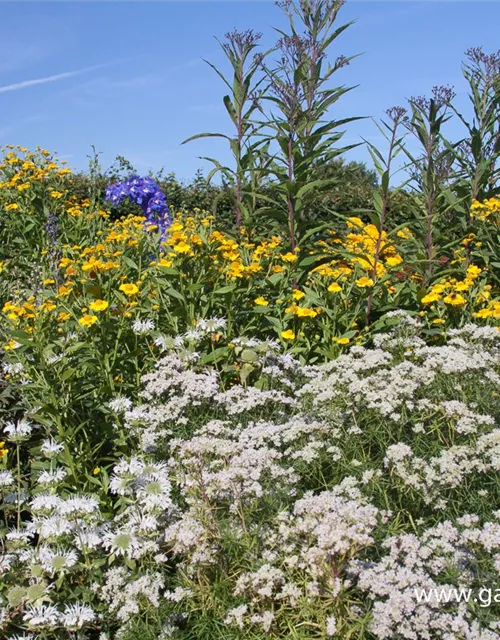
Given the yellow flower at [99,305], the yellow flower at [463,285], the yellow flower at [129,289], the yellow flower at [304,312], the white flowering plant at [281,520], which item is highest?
the yellow flower at [129,289]

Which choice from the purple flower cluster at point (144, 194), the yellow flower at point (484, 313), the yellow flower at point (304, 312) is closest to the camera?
the yellow flower at point (304, 312)

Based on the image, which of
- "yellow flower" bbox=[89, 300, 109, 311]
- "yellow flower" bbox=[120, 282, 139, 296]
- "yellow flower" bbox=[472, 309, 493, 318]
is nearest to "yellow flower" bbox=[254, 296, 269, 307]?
"yellow flower" bbox=[120, 282, 139, 296]

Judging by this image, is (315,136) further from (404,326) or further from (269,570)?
(269,570)

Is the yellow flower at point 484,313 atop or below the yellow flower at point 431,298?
below

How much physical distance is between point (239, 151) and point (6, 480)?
362cm

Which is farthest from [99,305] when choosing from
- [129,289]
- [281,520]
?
[281,520]

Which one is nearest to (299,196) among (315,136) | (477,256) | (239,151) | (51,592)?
(315,136)

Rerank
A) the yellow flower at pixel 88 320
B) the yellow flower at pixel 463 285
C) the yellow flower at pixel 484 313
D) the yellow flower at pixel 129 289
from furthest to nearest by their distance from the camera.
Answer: the yellow flower at pixel 463 285
the yellow flower at pixel 484 313
the yellow flower at pixel 129 289
the yellow flower at pixel 88 320

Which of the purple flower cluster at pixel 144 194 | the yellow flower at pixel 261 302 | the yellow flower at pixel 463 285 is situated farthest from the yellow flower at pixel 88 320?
the purple flower cluster at pixel 144 194

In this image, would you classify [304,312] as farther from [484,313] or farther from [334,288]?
[484,313]

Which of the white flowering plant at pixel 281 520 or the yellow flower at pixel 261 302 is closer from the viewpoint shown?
the white flowering plant at pixel 281 520

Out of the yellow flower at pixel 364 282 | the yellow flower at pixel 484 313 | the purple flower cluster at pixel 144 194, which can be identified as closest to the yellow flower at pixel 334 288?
the yellow flower at pixel 364 282

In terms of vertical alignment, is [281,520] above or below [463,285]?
below

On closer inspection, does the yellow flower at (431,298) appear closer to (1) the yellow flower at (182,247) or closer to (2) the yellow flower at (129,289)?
(1) the yellow flower at (182,247)
